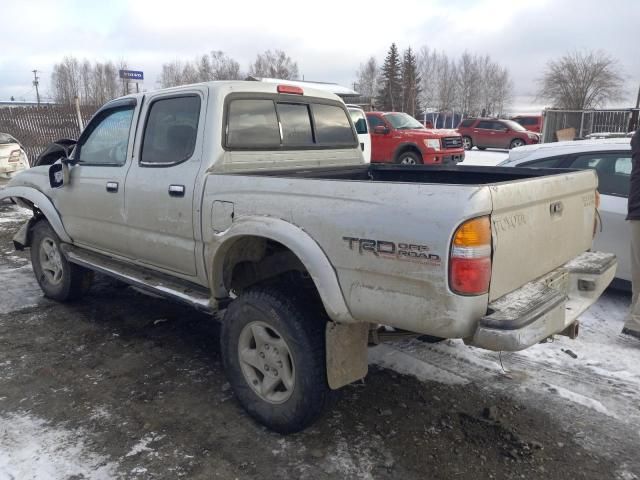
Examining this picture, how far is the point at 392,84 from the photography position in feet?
176

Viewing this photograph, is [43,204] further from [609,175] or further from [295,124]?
[609,175]

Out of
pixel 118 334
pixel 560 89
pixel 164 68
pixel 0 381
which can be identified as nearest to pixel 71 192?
pixel 118 334

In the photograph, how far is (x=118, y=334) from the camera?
15.0ft

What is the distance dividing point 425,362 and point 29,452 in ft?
8.72

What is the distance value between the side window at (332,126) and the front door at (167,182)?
1.07 meters

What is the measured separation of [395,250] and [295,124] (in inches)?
81.2

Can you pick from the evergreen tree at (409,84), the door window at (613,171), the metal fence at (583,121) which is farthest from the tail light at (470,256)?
the evergreen tree at (409,84)

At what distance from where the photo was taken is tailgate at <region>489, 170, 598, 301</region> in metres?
2.33

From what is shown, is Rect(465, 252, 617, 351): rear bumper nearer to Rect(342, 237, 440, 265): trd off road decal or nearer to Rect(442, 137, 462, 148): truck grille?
Rect(342, 237, 440, 265): trd off road decal

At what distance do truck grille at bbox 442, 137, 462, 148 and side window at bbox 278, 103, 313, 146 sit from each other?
33.8ft

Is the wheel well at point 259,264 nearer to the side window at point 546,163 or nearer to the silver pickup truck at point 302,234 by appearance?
the silver pickup truck at point 302,234

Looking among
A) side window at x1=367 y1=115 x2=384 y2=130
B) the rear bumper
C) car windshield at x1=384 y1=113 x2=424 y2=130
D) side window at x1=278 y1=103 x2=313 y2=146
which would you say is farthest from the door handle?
side window at x1=367 y1=115 x2=384 y2=130

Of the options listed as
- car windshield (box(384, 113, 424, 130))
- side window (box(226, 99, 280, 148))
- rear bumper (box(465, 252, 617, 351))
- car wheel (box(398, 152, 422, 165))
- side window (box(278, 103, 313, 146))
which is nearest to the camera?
rear bumper (box(465, 252, 617, 351))

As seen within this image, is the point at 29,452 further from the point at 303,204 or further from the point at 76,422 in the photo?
the point at 303,204
